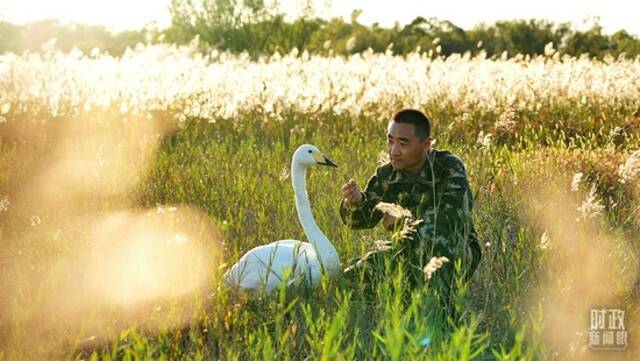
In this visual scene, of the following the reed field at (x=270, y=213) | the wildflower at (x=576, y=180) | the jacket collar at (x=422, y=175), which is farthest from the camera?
the jacket collar at (x=422, y=175)

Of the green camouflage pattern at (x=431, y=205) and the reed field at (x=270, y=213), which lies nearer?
the reed field at (x=270, y=213)

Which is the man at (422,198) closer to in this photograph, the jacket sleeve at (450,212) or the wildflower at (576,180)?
the jacket sleeve at (450,212)

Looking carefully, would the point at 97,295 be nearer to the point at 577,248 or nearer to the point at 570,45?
the point at 577,248

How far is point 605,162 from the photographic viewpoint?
789cm

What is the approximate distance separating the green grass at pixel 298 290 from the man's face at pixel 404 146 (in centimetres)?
55

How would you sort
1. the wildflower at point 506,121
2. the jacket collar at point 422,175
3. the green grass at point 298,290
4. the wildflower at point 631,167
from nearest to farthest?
the green grass at point 298,290
the wildflower at point 631,167
the jacket collar at point 422,175
the wildflower at point 506,121

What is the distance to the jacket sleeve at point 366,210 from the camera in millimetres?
5028

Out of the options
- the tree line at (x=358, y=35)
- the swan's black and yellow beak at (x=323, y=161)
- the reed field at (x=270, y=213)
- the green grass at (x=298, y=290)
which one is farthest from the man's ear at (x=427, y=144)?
the tree line at (x=358, y=35)

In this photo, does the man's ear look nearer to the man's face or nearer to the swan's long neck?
the man's face

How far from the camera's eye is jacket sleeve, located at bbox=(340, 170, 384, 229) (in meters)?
5.03

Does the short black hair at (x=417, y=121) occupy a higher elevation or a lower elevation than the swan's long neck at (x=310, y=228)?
higher

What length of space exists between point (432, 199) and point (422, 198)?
212mm

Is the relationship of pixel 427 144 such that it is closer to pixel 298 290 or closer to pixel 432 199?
pixel 432 199

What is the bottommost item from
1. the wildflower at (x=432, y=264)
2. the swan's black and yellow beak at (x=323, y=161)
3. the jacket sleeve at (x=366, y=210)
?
the jacket sleeve at (x=366, y=210)
